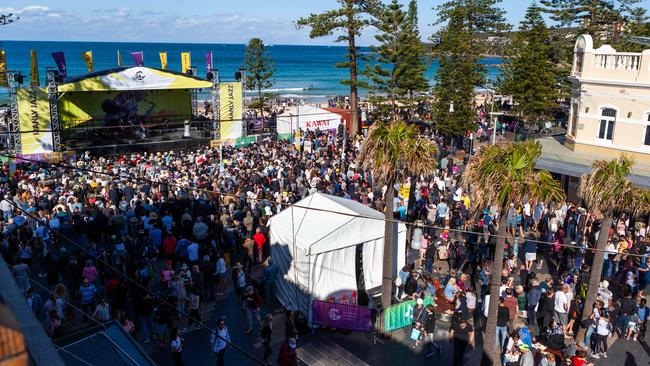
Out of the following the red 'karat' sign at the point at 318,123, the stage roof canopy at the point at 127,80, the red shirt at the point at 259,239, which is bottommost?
the red shirt at the point at 259,239

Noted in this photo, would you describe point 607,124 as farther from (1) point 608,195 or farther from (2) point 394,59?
(2) point 394,59

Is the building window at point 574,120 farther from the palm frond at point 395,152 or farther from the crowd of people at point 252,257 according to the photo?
the palm frond at point 395,152

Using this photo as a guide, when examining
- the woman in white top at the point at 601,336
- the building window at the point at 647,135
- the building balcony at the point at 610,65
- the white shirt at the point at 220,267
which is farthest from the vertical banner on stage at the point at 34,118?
the building window at the point at 647,135

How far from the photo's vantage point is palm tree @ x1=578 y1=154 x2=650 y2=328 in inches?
397

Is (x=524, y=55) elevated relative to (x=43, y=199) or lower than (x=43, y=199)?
elevated

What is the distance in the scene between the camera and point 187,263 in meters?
12.5

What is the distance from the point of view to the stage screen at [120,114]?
2983 cm

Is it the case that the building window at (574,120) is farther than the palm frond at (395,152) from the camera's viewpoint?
Yes

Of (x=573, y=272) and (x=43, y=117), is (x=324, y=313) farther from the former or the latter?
(x=43, y=117)

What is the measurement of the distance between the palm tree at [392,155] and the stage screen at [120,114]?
21.3m

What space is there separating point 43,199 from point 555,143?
62.0 feet

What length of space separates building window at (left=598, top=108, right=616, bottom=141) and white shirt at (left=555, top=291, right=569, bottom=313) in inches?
417

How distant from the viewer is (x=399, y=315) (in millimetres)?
10805

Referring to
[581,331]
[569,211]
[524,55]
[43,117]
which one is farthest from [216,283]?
[524,55]
